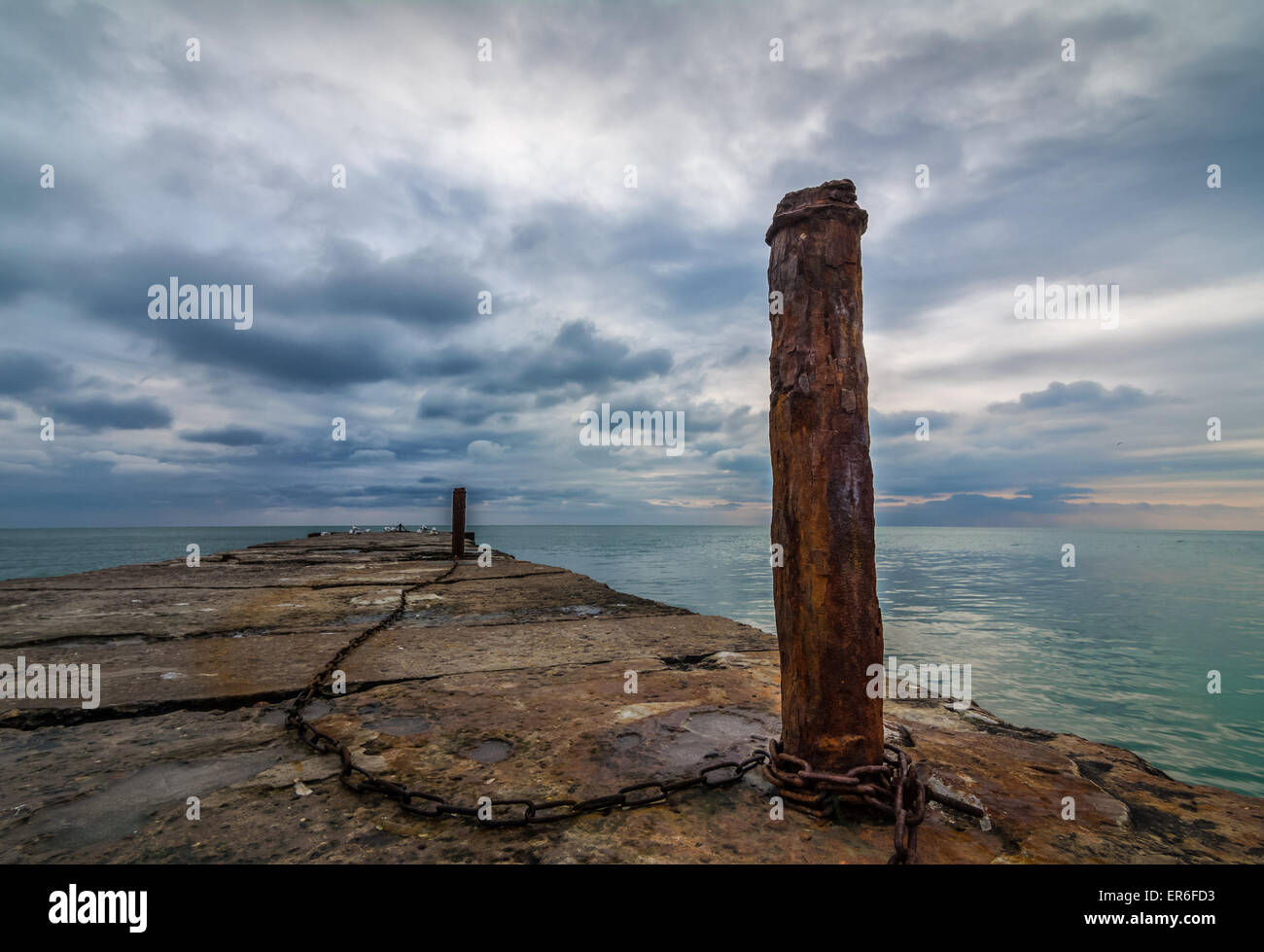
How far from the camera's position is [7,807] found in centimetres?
208

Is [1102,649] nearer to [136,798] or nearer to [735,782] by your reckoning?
[735,782]

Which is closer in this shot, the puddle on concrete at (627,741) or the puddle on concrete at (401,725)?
the puddle on concrete at (627,741)

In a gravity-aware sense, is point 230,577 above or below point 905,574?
above

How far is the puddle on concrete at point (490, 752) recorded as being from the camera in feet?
8.24

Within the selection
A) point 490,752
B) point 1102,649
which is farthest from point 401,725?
point 1102,649

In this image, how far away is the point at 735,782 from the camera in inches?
88.4

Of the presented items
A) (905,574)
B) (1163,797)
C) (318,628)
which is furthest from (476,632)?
(905,574)

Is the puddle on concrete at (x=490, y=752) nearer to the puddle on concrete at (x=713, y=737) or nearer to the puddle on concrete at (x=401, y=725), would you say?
the puddle on concrete at (x=401, y=725)

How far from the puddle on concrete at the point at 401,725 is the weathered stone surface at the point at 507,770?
0.01 metres

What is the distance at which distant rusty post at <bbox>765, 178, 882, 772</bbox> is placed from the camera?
6.92 ft

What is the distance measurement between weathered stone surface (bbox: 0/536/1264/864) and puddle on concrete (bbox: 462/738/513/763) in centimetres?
1

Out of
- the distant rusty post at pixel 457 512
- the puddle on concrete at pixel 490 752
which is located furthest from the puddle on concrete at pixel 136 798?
the distant rusty post at pixel 457 512
